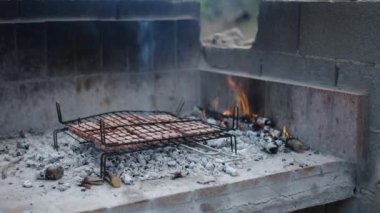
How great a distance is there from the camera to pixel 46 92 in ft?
20.3

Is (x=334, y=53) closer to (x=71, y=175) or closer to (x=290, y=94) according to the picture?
(x=290, y=94)

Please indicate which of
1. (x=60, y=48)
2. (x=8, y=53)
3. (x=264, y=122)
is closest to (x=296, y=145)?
(x=264, y=122)

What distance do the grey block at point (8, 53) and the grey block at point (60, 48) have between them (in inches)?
16.1

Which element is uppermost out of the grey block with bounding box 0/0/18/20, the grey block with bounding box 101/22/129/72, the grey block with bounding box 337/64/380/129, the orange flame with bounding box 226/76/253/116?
the grey block with bounding box 0/0/18/20

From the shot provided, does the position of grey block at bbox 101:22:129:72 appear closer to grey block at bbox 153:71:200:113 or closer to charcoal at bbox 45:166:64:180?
grey block at bbox 153:71:200:113

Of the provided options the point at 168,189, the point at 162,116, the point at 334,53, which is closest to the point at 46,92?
the point at 162,116

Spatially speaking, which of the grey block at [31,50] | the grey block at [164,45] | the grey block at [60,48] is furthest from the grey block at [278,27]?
the grey block at [31,50]

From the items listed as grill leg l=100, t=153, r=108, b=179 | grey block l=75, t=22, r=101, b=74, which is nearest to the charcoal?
grill leg l=100, t=153, r=108, b=179

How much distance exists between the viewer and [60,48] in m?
6.22

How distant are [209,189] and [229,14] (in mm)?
10430

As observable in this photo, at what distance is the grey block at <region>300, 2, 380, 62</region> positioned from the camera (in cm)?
509

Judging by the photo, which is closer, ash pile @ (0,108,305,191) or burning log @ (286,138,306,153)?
ash pile @ (0,108,305,191)

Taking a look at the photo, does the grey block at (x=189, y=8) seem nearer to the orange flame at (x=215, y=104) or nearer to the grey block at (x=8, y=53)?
the orange flame at (x=215, y=104)

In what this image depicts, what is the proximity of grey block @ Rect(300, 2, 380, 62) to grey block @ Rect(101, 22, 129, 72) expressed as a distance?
2329 millimetres
